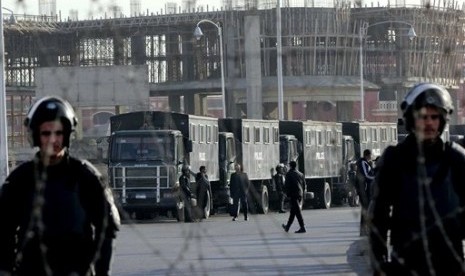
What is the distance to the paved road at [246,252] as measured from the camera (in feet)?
62.7

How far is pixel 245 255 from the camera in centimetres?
2266

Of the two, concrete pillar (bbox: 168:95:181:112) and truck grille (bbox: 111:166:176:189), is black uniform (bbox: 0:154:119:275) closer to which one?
truck grille (bbox: 111:166:176:189)

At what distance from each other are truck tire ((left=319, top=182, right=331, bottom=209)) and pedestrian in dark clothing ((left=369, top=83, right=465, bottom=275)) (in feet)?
149

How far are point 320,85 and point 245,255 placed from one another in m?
82.9

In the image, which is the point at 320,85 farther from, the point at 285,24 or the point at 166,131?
the point at 166,131

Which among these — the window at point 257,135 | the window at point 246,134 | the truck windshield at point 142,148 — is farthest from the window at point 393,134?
the truck windshield at point 142,148

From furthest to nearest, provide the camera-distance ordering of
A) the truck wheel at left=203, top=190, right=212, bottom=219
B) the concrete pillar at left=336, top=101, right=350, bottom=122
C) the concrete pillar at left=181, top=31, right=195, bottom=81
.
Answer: the concrete pillar at left=181, top=31, right=195, bottom=81 < the concrete pillar at left=336, top=101, right=350, bottom=122 < the truck wheel at left=203, top=190, right=212, bottom=219

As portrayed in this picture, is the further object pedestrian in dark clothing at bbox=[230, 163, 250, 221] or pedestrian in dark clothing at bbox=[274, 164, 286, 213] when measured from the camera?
pedestrian in dark clothing at bbox=[274, 164, 286, 213]

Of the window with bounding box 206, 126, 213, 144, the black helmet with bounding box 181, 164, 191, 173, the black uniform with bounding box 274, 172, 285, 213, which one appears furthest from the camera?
the black uniform with bounding box 274, 172, 285, 213

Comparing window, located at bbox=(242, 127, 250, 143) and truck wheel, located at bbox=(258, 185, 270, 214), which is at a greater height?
window, located at bbox=(242, 127, 250, 143)

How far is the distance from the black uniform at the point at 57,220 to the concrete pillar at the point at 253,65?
3383 inches

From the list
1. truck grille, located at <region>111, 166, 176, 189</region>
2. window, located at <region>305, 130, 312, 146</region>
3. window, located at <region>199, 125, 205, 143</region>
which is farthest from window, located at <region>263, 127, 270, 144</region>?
truck grille, located at <region>111, 166, 176, 189</region>

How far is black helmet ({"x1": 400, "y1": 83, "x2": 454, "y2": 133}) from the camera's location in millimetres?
7031

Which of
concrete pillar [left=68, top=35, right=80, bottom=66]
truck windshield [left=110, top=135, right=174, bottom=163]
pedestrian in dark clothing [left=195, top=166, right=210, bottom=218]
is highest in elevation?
concrete pillar [left=68, top=35, right=80, bottom=66]
